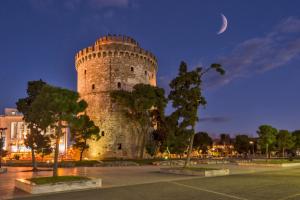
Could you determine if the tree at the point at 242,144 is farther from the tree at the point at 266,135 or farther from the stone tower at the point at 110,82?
the tree at the point at 266,135

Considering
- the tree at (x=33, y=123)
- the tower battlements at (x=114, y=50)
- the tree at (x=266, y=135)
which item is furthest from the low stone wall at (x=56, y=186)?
the tower battlements at (x=114, y=50)

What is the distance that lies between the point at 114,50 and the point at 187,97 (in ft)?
90.0

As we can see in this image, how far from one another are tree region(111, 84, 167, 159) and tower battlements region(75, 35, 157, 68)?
259 inches

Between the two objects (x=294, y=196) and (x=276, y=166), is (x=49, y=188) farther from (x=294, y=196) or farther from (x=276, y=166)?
(x=276, y=166)

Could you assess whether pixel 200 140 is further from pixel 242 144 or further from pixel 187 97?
pixel 187 97

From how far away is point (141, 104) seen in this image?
147 feet

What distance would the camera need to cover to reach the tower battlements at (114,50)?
166ft

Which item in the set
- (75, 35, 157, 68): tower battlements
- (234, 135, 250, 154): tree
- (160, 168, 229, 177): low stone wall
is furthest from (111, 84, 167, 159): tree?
(234, 135, 250, 154): tree

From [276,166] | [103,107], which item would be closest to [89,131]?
[103,107]

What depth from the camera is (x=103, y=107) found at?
50.1m

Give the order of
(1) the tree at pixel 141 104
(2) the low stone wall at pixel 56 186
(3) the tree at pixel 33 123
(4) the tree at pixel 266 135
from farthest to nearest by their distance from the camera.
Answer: (1) the tree at pixel 141 104
(4) the tree at pixel 266 135
(3) the tree at pixel 33 123
(2) the low stone wall at pixel 56 186

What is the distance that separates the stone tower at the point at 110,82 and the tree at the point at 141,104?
4.14ft

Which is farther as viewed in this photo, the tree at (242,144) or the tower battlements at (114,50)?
the tree at (242,144)

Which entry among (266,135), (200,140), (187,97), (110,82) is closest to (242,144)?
(200,140)
